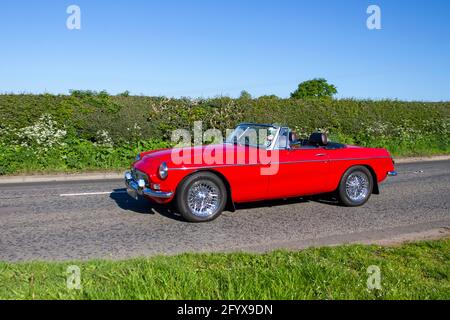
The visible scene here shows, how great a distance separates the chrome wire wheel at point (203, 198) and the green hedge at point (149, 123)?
8016 millimetres

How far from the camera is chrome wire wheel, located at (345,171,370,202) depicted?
8.15m

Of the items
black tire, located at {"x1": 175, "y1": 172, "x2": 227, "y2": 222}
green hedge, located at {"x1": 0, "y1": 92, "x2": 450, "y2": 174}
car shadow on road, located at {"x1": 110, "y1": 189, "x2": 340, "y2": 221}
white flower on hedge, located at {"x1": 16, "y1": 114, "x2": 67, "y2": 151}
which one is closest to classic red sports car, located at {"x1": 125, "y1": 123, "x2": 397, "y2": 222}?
black tire, located at {"x1": 175, "y1": 172, "x2": 227, "y2": 222}

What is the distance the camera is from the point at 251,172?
7.02 metres

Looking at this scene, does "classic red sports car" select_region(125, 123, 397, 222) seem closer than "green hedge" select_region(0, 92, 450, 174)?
Yes

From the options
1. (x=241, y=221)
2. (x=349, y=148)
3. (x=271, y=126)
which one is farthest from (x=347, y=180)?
(x=241, y=221)

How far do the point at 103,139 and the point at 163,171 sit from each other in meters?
9.50

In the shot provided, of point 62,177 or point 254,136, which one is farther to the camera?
point 62,177

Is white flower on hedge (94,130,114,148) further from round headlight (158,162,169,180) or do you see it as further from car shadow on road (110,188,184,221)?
round headlight (158,162,169,180)

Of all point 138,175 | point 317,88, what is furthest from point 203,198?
point 317,88

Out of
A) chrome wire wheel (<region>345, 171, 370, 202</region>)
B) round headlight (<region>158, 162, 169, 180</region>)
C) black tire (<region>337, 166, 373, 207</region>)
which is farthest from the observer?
chrome wire wheel (<region>345, 171, 370, 202</region>)

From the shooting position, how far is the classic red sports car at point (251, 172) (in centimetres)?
663

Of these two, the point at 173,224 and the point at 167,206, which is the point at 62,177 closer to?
the point at 167,206

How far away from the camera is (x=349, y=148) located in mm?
8211
